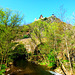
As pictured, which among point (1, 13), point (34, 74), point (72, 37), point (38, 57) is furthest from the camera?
point (38, 57)

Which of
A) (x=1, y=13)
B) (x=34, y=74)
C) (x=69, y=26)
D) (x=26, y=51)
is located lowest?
(x=34, y=74)

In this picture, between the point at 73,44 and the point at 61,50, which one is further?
the point at 61,50

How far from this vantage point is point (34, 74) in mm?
11117

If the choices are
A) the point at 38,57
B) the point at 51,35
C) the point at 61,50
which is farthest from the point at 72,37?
the point at 38,57

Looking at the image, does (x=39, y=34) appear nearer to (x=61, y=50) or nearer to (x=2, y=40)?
(x=61, y=50)

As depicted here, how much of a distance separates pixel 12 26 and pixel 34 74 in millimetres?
11668

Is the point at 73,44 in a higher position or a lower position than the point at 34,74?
higher

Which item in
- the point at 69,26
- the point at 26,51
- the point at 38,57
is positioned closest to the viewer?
the point at 69,26

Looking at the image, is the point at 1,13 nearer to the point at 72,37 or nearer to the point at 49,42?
the point at 49,42

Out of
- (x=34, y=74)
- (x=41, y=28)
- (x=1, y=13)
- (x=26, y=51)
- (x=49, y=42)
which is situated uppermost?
(x=1, y=13)

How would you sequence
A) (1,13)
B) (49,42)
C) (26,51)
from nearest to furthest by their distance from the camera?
(1,13) < (49,42) < (26,51)

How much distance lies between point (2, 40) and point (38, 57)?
1302 centimetres

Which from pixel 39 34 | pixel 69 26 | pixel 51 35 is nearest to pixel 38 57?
pixel 39 34

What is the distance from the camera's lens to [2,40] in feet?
38.7
